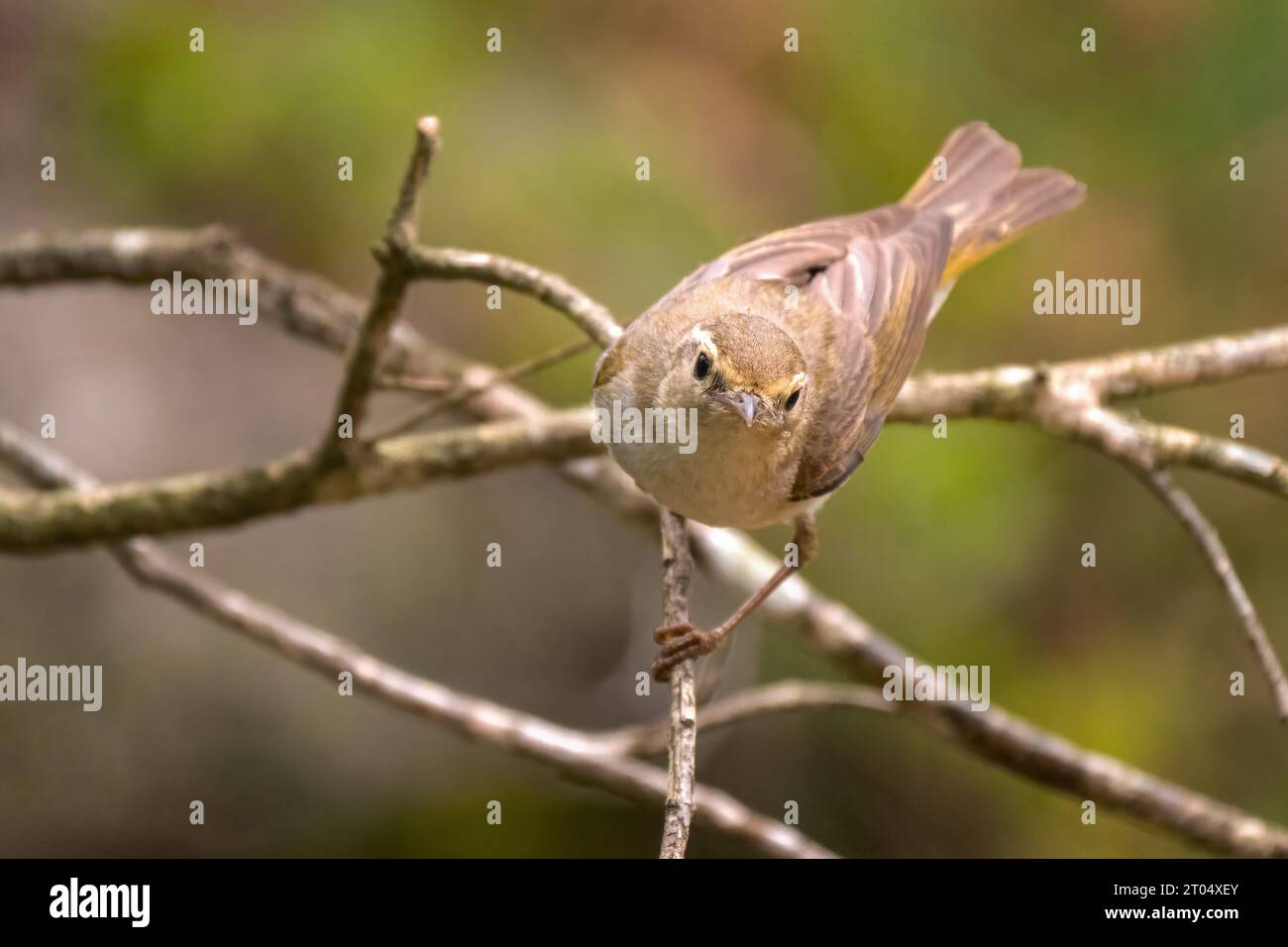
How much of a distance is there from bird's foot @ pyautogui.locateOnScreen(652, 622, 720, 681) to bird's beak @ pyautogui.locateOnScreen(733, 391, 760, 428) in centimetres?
52

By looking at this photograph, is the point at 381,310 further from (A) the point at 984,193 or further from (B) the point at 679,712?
(A) the point at 984,193

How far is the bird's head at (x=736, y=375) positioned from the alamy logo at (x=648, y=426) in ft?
0.10

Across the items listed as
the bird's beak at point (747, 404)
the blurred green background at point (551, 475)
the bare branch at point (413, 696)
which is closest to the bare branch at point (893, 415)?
the bare branch at point (413, 696)

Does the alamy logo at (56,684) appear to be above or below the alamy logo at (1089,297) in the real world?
below

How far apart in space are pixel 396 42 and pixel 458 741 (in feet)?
10.7

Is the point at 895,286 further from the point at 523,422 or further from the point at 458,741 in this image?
the point at 458,741

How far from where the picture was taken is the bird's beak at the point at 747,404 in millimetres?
3119

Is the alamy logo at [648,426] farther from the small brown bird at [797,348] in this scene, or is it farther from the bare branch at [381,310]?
the bare branch at [381,310]

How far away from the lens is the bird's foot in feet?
10.3

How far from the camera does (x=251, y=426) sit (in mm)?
6590

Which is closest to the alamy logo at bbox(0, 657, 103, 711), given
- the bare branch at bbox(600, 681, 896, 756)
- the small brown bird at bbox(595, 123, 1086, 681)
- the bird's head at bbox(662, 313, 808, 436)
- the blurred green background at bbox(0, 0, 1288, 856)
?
the blurred green background at bbox(0, 0, 1288, 856)

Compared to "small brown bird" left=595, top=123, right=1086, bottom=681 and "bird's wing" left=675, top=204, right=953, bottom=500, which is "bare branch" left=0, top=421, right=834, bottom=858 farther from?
"bird's wing" left=675, top=204, right=953, bottom=500

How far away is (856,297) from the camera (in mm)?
4039
